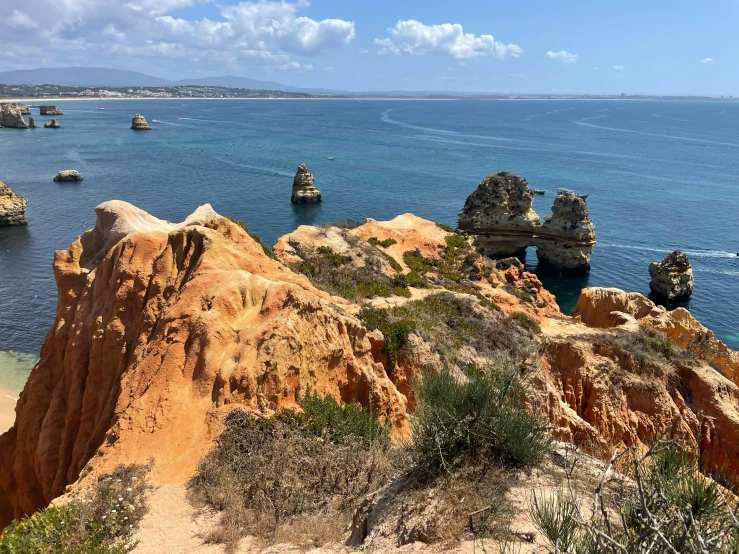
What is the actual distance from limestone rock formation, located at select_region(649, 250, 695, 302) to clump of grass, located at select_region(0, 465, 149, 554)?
53.1 metres

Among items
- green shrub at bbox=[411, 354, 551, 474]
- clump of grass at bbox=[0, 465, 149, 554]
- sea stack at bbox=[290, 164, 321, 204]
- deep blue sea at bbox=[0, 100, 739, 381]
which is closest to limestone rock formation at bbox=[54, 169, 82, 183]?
deep blue sea at bbox=[0, 100, 739, 381]

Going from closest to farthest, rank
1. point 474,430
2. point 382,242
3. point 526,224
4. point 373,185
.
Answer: point 474,430, point 382,242, point 526,224, point 373,185

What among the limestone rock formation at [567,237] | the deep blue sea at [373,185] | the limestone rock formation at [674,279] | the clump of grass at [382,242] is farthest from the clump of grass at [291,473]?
the limestone rock formation at [567,237]

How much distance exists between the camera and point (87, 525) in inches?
405

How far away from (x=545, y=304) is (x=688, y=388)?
16926mm

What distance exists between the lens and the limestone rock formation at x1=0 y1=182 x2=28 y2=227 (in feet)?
227

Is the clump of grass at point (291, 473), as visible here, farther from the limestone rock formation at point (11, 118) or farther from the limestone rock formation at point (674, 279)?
the limestone rock formation at point (11, 118)

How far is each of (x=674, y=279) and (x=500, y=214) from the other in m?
18.9

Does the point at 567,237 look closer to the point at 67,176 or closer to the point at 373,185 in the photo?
the point at 373,185

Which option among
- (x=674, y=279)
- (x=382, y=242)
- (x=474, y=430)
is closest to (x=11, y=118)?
(x=382, y=242)

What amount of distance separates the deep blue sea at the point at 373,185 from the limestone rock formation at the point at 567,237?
218 centimetres

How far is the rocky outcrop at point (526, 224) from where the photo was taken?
189ft

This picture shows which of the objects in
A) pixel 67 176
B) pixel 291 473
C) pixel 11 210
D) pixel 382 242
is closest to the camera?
pixel 291 473

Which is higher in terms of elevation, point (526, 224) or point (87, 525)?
point (526, 224)
